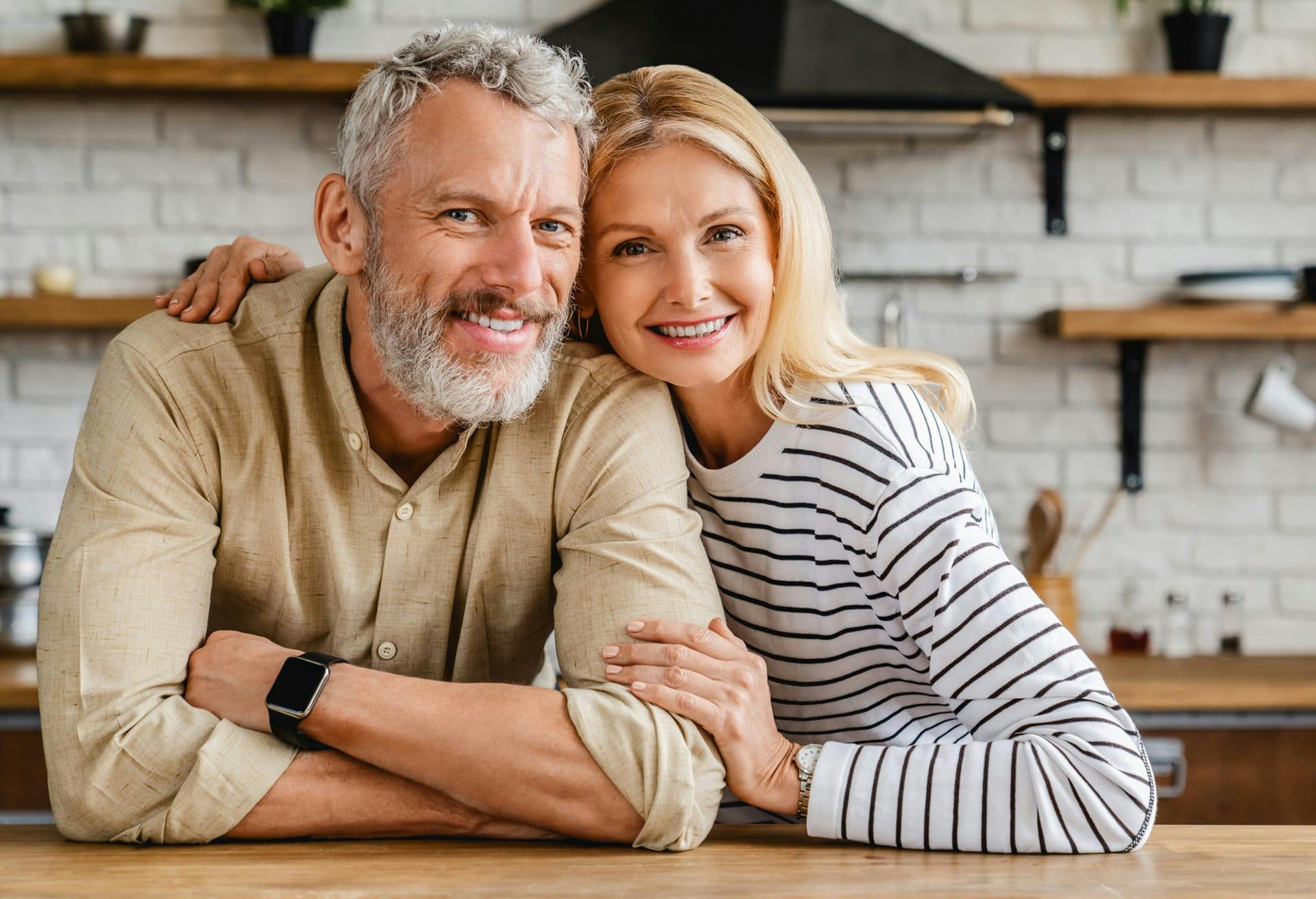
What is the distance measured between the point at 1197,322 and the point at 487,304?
2.13 m

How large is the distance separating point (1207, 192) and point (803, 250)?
208 cm

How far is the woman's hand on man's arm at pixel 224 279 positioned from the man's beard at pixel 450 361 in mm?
210

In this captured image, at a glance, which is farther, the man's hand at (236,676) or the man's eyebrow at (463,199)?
the man's eyebrow at (463,199)

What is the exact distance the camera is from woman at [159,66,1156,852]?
1177 millimetres

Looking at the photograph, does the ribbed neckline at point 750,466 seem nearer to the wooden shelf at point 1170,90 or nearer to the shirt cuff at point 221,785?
the shirt cuff at point 221,785

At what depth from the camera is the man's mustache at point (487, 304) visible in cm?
135

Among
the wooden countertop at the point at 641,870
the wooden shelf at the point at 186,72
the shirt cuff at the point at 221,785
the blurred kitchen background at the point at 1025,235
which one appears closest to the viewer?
the wooden countertop at the point at 641,870

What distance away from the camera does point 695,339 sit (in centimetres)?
144

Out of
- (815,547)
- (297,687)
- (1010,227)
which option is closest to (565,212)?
(815,547)

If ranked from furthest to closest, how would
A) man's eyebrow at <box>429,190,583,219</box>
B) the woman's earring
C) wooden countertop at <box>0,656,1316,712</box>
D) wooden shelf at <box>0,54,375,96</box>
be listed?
wooden shelf at <box>0,54,375,96</box> → wooden countertop at <box>0,656,1316,712</box> → the woman's earring → man's eyebrow at <box>429,190,583,219</box>

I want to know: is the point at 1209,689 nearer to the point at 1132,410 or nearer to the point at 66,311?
the point at 1132,410

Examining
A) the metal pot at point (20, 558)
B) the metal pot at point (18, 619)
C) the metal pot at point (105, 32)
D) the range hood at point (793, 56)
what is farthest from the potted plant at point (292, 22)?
the metal pot at point (18, 619)

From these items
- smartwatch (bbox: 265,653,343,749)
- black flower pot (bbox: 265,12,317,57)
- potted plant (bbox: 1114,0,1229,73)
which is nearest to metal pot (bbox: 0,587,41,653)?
black flower pot (bbox: 265,12,317,57)

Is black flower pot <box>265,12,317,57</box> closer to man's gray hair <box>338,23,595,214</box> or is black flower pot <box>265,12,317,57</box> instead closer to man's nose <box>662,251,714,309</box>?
man's gray hair <box>338,23,595,214</box>
